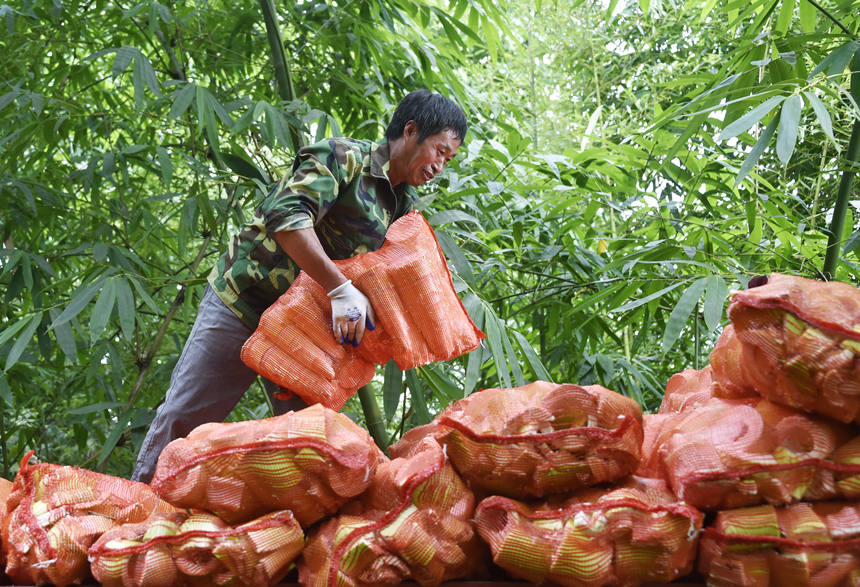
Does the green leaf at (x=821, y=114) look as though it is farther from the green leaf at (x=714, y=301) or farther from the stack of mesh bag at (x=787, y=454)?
the stack of mesh bag at (x=787, y=454)

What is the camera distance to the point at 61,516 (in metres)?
0.96

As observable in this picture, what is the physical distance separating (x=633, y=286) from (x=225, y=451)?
105cm

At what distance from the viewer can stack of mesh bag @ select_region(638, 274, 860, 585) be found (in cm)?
73

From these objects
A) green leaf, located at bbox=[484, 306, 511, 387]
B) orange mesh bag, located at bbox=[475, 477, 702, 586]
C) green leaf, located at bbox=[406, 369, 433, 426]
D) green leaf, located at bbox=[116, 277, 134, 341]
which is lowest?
green leaf, located at bbox=[406, 369, 433, 426]

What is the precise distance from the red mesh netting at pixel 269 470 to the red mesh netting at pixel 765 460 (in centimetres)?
35

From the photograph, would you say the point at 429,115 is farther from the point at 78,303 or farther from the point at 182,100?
the point at 78,303

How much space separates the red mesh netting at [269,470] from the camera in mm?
854

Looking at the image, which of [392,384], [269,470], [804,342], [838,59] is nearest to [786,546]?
[804,342]

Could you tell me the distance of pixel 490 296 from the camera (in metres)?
2.41

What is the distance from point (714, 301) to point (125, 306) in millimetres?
1162

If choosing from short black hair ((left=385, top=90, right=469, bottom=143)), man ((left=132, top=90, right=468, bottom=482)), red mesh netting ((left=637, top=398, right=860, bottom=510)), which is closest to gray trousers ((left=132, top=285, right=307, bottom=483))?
man ((left=132, top=90, right=468, bottom=482))

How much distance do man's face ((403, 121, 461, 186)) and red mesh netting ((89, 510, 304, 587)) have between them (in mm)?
805

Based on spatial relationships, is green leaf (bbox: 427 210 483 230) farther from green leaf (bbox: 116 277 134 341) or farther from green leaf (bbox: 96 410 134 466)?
green leaf (bbox: 96 410 134 466)

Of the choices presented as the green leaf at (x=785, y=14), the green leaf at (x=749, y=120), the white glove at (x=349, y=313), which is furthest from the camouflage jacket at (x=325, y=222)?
the green leaf at (x=785, y=14)
